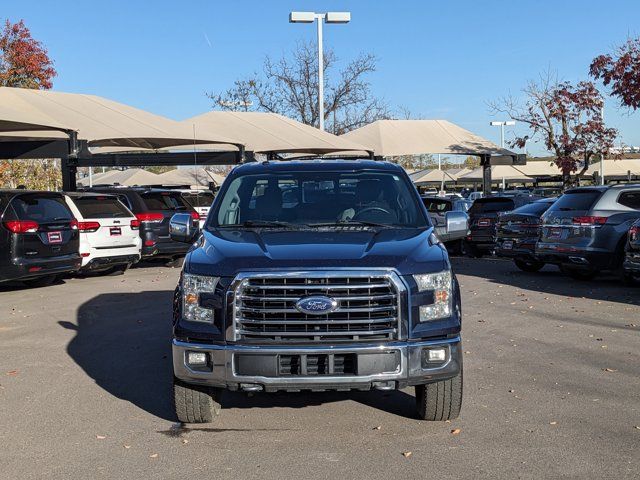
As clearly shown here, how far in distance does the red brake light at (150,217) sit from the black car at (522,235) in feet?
23.3

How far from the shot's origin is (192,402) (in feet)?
18.0

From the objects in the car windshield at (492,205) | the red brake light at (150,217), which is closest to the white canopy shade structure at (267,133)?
the car windshield at (492,205)

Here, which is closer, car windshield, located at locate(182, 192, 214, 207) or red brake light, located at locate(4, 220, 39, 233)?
red brake light, located at locate(4, 220, 39, 233)

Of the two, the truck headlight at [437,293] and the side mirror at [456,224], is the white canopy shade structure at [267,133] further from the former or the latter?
the truck headlight at [437,293]

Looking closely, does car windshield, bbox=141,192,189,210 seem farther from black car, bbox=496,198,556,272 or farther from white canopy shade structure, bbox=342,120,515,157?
white canopy shade structure, bbox=342,120,515,157

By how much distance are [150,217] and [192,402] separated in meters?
11.4

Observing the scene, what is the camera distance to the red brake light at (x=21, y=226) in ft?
40.2

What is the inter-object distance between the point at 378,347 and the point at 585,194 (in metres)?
9.65

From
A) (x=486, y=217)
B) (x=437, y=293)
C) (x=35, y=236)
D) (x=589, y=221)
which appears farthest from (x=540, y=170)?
(x=437, y=293)

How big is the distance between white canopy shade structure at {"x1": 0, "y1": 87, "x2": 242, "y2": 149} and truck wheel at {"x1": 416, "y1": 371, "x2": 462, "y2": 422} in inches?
487

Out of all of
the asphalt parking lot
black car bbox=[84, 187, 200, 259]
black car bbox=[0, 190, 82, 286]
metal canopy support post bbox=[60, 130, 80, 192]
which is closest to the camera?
the asphalt parking lot

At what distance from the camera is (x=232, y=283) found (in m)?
4.99

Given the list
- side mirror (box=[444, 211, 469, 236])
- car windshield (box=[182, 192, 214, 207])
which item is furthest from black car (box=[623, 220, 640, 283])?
car windshield (box=[182, 192, 214, 207])

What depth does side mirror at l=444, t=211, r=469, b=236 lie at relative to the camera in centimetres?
673
